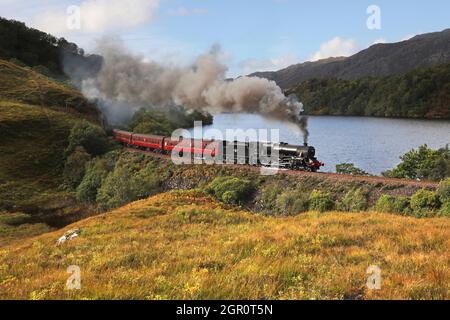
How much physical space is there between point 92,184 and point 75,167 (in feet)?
30.3

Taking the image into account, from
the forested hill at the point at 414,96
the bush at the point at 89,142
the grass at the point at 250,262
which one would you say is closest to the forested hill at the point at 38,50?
the bush at the point at 89,142

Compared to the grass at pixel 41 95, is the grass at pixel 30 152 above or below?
below

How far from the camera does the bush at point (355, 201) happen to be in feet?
92.5

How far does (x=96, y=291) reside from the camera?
9.34 meters

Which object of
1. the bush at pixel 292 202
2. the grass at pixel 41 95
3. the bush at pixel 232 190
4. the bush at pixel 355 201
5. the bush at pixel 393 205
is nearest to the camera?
the bush at pixel 393 205

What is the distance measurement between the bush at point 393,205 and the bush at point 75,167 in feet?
154

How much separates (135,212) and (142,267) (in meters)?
15.3

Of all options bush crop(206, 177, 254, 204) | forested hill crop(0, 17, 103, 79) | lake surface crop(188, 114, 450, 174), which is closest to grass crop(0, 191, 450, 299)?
bush crop(206, 177, 254, 204)

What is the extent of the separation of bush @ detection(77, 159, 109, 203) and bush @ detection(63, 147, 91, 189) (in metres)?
3.44

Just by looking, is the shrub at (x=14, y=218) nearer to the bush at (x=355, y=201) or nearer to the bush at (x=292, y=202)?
the bush at (x=292, y=202)

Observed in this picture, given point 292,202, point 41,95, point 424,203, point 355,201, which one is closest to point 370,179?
point 355,201

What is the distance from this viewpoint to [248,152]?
41.0 meters

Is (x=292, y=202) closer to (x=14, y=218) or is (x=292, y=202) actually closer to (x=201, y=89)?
(x=201, y=89)

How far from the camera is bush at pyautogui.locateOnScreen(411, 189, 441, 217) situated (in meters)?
24.6
